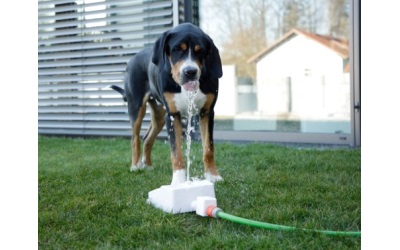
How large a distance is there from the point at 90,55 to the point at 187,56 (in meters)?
4.62

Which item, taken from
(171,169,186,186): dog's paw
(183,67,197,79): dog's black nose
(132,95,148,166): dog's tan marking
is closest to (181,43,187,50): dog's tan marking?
(183,67,197,79): dog's black nose

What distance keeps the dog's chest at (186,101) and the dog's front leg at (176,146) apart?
65mm

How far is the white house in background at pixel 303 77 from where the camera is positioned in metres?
6.93

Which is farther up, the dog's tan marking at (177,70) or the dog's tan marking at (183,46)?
the dog's tan marking at (183,46)

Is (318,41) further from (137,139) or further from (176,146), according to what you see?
(176,146)

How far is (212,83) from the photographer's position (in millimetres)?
3699

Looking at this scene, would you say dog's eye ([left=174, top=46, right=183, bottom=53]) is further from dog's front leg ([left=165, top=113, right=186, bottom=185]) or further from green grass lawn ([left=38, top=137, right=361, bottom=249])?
green grass lawn ([left=38, top=137, right=361, bottom=249])

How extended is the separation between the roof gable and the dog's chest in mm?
3621

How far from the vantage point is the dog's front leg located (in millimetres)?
3500

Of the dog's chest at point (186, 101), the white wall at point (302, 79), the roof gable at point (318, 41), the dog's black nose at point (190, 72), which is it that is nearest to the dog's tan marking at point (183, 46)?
the dog's black nose at point (190, 72)

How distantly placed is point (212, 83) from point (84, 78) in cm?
452

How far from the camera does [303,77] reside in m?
7.36

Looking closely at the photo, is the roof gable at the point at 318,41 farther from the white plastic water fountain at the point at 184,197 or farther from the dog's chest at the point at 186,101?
the white plastic water fountain at the point at 184,197
